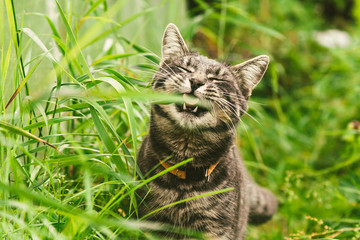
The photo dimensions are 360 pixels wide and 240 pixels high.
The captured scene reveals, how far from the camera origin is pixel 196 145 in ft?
6.74

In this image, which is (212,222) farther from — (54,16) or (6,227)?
(54,16)

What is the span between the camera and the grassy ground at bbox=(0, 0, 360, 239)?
166cm

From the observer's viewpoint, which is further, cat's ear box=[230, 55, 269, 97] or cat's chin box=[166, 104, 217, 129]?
cat's ear box=[230, 55, 269, 97]

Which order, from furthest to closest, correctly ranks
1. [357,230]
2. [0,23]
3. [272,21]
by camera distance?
[272,21] < [357,230] < [0,23]

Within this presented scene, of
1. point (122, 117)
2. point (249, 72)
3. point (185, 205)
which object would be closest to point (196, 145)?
point (185, 205)

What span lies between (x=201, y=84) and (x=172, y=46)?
1.50ft

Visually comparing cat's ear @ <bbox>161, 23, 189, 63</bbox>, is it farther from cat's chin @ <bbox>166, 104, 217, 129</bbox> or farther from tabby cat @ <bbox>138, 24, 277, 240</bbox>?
cat's chin @ <bbox>166, 104, 217, 129</bbox>

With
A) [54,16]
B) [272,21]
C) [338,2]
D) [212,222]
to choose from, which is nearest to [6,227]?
[212,222]

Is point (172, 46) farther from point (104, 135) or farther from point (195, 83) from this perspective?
point (104, 135)

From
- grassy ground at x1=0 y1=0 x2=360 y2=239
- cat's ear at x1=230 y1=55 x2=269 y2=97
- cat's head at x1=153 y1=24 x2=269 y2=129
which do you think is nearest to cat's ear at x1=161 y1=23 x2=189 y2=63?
cat's head at x1=153 y1=24 x2=269 y2=129

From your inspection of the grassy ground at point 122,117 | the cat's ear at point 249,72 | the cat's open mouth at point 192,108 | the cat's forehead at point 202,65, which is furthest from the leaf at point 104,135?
the cat's ear at point 249,72

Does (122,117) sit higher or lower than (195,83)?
lower

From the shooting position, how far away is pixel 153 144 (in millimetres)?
2109

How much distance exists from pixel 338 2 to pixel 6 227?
6.78m
